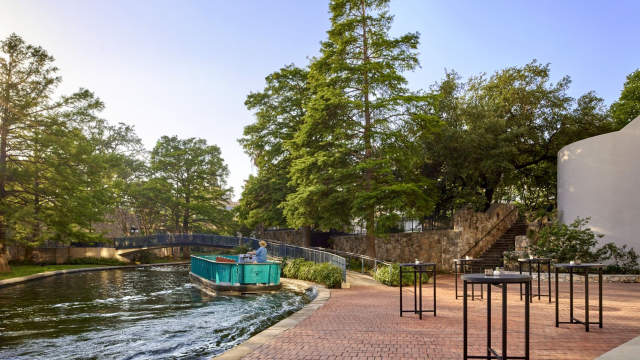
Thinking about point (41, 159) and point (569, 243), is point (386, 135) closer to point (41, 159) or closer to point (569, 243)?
point (569, 243)

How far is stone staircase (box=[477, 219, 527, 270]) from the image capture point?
80.2ft

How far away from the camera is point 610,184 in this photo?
2002 centimetres

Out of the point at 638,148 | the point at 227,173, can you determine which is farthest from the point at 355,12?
the point at 227,173

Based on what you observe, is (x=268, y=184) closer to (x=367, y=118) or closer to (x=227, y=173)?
(x=367, y=118)

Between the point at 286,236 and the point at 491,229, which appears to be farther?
the point at 286,236

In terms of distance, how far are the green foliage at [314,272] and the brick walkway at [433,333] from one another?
4.32 metres

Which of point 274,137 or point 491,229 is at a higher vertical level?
point 274,137

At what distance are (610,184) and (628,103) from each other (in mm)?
17160

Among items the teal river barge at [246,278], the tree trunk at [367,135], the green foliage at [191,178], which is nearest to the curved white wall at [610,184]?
the tree trunk at [367,135]

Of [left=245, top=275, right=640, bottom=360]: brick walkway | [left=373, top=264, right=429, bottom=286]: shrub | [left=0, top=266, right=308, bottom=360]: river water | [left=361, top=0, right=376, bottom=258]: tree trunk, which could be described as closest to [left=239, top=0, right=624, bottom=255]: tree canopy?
[left=361, top=0, right=376, bottom=258]: tree trunk

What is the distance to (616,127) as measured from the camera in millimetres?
28312

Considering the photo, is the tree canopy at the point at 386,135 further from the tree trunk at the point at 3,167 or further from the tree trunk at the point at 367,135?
the tree trunk at the point at 3,167

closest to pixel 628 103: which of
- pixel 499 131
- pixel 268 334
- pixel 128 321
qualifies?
pixel 499 131

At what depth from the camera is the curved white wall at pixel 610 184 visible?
63.7ft
